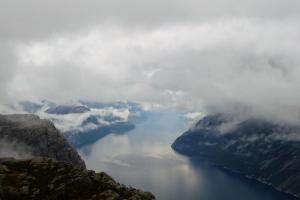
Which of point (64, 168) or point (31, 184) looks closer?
point (31, 184)

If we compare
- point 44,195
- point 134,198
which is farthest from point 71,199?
point 134,198

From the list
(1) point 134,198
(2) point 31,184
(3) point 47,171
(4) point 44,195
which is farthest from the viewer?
(3) point 47,171

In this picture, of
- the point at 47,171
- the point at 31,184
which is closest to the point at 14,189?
the point at 31,184

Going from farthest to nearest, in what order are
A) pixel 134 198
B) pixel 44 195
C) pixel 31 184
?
1. pixel 31 184
2. pixel 44 195
3. pixel 134 198

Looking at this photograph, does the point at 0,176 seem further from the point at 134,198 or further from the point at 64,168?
the point at 134,198

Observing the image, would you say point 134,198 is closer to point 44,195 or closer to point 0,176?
point 44,195

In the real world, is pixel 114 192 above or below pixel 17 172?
below
